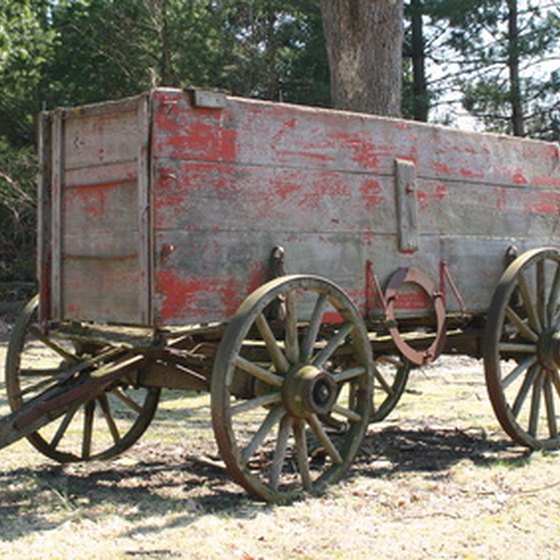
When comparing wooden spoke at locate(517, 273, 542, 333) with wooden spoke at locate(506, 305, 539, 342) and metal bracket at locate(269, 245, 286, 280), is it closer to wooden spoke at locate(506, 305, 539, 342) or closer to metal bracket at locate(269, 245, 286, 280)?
wooden spoke at locate(506, 305, 539, 342)

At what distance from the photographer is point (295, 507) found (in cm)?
395

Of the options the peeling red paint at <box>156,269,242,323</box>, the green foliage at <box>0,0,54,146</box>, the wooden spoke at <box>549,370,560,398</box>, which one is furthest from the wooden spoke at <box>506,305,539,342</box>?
the green foliage at <box>0,0,54,146</box>

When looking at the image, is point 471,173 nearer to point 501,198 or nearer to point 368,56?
point 501,198

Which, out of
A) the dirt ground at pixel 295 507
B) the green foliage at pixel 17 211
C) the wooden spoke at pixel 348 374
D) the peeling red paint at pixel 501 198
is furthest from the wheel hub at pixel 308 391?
the green foliage at pixel 17 211

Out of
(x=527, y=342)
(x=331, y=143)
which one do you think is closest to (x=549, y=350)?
(x=527, y=342)

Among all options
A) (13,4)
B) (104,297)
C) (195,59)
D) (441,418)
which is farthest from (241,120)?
(195,59)

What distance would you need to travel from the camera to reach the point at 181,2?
54.0 feet

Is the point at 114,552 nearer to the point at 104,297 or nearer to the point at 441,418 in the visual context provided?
the point at 104,297

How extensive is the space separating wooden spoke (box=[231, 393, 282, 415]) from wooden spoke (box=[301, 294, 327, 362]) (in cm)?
26

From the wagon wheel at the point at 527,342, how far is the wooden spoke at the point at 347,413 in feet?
2.96

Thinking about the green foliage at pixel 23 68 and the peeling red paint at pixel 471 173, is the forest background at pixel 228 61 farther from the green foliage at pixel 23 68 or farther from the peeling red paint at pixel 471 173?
the peeling red paint at pixel 471 173

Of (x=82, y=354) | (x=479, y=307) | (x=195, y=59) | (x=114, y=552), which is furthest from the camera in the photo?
(x=195, y=59)

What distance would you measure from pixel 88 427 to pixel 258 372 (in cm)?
148

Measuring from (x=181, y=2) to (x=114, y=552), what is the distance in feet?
47.8
